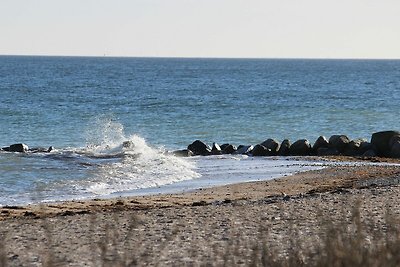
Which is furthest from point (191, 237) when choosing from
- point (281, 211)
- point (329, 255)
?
point (329, 255)

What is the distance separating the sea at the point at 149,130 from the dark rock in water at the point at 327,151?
2.15 m

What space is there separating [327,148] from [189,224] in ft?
64.0

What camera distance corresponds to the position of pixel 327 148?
107 ft

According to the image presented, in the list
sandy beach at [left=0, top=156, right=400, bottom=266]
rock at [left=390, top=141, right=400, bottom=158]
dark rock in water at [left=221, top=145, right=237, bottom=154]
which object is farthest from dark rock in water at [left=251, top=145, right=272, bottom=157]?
sandy beach at [left=0, top=156, right=400, bottom=266]

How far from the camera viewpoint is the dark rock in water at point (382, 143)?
31.2 meters

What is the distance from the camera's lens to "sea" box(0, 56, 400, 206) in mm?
24266

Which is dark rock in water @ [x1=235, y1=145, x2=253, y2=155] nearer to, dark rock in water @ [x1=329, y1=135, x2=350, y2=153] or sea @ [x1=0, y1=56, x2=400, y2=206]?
sea @ [x1=0, y1=56, x2=400, y2=206]

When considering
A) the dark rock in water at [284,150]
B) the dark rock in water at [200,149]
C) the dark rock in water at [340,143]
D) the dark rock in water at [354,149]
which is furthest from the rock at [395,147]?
the dark rock in water at [200,149]

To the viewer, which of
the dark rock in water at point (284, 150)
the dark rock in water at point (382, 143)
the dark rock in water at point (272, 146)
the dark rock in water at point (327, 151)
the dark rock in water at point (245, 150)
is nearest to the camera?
the dark rock in water at point (382, 143)

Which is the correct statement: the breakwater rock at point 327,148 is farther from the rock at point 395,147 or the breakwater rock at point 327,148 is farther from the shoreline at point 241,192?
the shoreline at point 241,192

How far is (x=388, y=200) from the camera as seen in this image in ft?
53.3

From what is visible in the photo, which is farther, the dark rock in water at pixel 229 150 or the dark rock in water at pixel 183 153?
the dark rock in water at pixel 229 150

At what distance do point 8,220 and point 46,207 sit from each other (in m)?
2.54

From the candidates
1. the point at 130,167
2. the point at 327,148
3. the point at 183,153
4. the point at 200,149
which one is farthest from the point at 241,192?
the point at 200,149
